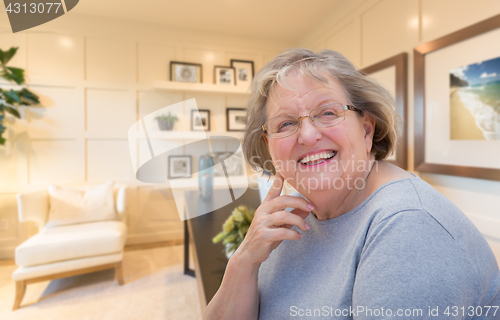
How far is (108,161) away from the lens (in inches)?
49.3

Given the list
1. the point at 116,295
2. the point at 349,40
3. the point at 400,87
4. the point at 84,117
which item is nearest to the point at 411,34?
the point at 400,87

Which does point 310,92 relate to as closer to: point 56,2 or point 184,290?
point 56,2

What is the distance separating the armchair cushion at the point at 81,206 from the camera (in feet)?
4.32

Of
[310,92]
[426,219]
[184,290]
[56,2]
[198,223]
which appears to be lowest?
[184,290]

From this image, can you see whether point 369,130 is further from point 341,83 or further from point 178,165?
point 178,165

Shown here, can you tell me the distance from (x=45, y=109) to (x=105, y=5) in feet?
2.29

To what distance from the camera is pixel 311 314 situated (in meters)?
0.35

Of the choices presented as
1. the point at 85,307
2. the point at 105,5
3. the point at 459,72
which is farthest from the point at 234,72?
the point at 85,307

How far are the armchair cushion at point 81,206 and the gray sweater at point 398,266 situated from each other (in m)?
1.29

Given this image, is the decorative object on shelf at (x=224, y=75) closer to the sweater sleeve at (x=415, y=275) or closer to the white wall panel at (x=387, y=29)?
the white wall panel at (x=387, y=29)

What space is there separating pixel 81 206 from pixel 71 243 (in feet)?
0.73

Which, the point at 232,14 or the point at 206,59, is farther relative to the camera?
the point at 206,59

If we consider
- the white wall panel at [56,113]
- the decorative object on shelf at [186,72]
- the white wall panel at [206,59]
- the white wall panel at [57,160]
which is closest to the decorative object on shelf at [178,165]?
the white wall panel at [57,160]

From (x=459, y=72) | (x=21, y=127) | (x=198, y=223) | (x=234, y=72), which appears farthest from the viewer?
(x=234, y=72)
